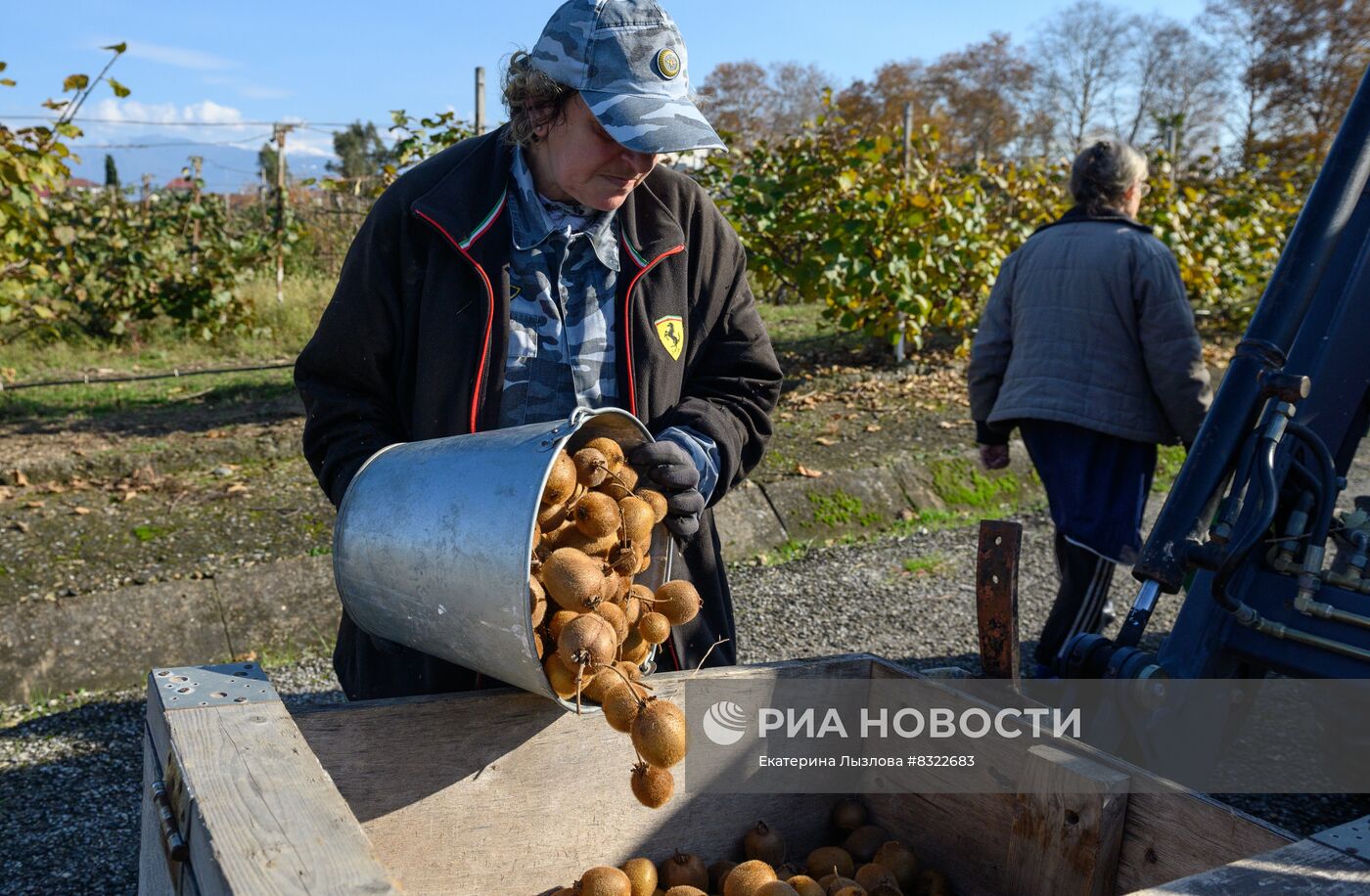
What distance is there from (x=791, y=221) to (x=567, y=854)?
7.06 metres

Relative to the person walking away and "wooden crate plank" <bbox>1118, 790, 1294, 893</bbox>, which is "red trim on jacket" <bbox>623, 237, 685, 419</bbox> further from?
the person walking away

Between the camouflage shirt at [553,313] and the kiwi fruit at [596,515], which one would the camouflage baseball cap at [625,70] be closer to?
the camouflage shirt at [553,313]

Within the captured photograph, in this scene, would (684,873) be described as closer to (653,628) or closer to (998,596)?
(653,628)

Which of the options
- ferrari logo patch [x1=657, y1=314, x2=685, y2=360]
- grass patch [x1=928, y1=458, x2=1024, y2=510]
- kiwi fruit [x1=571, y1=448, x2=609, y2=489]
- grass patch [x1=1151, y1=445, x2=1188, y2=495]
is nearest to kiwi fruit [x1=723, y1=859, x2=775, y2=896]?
kiwi fruit [x1=571, y1=448, x2=609, y2=489]

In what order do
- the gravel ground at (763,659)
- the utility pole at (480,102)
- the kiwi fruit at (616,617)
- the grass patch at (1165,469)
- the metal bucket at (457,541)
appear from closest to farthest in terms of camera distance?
the metal bucket at (457,541)
the kiwi fruit at (616,617)
the gravel ground at (763,659)
the grass patch at (1165,469)
the utility pole at (480,102)

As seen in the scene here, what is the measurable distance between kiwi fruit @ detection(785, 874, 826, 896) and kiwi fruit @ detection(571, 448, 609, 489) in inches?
28.3

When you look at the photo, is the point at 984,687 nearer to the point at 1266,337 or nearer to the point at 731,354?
→ the point at 731,354

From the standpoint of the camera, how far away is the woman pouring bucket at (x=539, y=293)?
6.36ft

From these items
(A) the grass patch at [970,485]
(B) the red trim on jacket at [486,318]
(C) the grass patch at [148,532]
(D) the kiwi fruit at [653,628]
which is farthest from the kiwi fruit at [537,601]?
(A) the grass patch at [970,485]

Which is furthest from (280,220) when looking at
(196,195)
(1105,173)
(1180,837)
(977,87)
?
(977,87)

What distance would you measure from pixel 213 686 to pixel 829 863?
1.07 m

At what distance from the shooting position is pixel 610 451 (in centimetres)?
183

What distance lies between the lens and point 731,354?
2.36m

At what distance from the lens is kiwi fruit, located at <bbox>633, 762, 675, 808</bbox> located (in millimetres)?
1696
